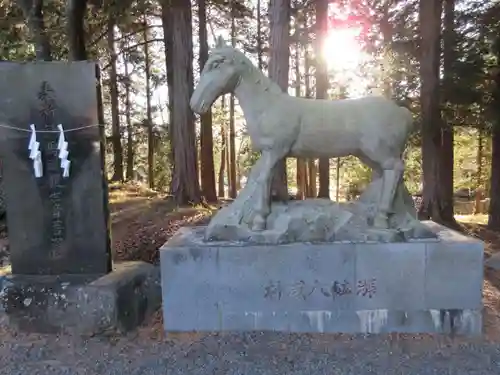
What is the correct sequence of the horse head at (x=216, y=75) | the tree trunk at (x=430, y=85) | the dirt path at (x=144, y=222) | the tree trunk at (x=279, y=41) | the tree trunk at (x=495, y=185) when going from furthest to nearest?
the tree trunk at (x=495, y=185), the tree trunk at (x=430, y=85), the dirt path at (x=144, y=222), the tree trunk at (x=279, y=41), the horse head at (x=216, y=75)

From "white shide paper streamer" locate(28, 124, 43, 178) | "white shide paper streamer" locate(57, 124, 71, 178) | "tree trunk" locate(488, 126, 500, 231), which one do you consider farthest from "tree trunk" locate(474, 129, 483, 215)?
"white shide paper streamer" locate(28, 124, 43, 178)

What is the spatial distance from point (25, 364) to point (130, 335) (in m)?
0.78

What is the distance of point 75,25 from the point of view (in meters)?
8.50

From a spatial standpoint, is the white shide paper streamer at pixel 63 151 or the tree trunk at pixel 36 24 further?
the tree trunk at pixel 36 24

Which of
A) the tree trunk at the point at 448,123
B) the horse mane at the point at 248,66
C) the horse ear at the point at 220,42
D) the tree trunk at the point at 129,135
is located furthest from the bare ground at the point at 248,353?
the tree trunk at the point at 129,135

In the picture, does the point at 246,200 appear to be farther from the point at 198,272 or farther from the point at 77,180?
the point at 77,180

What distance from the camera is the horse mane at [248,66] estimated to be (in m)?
3.75

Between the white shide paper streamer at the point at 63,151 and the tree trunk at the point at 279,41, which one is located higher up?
the tree trunk at the point at 279,41

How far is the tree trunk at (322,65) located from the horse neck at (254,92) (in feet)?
16.5

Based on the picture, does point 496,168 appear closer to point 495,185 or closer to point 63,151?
point 495,185

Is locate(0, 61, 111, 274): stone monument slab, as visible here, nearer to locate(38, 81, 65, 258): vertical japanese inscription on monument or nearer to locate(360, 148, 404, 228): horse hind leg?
locate(38, 81, 65, 258): vertical japanese inscription on monument

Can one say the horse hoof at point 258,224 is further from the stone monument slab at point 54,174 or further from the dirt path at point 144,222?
the dirt path at point 144,222

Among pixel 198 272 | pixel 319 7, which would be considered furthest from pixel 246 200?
pixel 319 7

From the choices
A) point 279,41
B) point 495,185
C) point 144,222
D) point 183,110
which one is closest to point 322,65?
point 183,110
